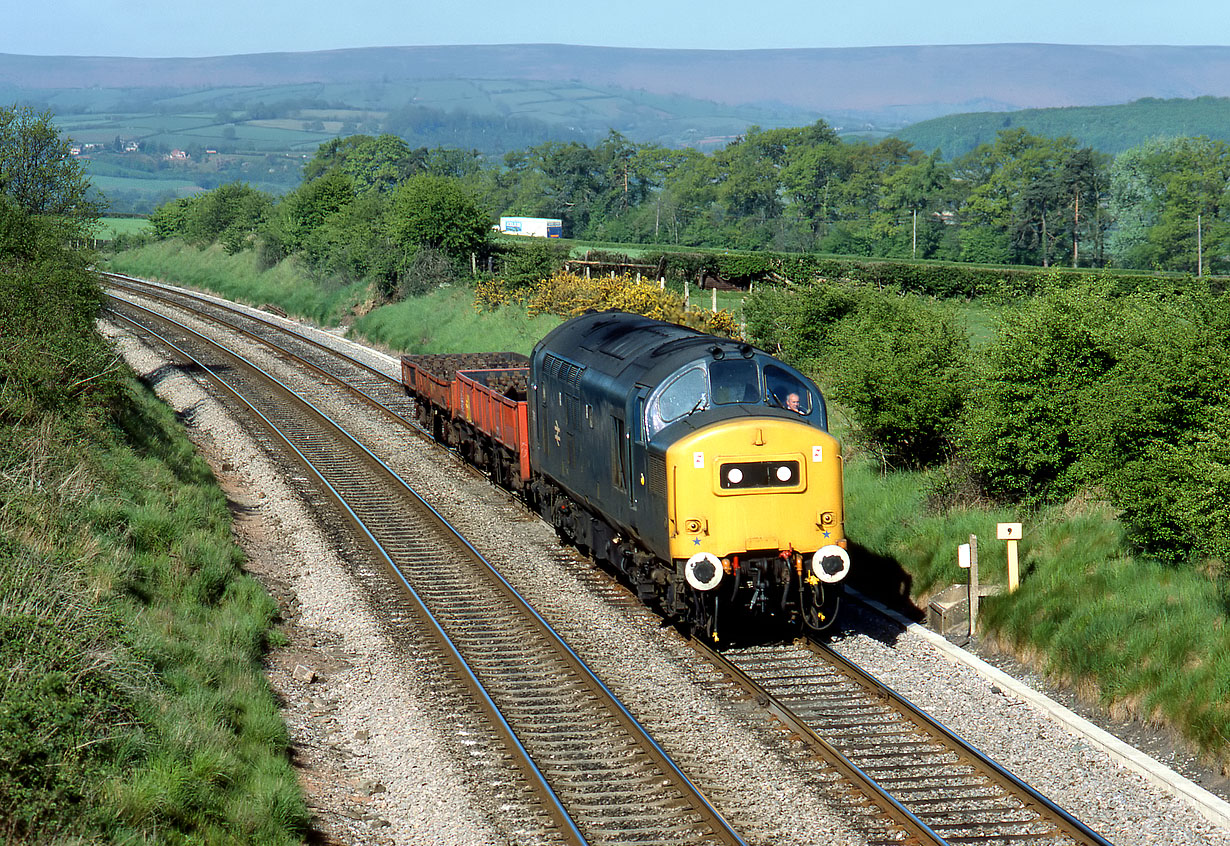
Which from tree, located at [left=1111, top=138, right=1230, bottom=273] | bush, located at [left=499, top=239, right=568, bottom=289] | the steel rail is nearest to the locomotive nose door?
the steel rail

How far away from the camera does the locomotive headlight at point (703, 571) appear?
45.8 feet

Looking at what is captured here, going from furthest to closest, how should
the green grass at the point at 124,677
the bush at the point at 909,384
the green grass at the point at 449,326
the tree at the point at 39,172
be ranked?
1. the green grass at the point at 449,326
2. the tree at the point at 39,172
3. the bush at the point at 909,384
4. the green grass at the point at 124,677

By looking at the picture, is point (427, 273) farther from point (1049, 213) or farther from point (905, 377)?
point (1049, 213)

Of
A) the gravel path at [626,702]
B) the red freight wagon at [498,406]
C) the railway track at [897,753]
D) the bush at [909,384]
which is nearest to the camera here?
the railway track at [897,753]

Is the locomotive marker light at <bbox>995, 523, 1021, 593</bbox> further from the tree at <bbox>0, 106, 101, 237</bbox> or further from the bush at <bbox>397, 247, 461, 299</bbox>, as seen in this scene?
the bush at <bbox>397, 247, 461, 299</bbox>

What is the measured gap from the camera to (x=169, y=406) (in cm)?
3319

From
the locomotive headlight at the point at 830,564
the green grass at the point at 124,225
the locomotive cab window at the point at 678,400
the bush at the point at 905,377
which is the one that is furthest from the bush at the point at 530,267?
the green grass at the point at 124,225

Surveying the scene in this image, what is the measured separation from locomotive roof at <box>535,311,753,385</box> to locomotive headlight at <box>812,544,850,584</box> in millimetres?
2743

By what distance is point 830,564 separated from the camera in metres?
14.4

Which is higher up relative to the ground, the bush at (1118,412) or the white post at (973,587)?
the bush at (1118,412)

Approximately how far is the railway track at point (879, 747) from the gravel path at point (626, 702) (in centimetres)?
34

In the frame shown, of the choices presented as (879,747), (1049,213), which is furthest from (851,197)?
(879,747)

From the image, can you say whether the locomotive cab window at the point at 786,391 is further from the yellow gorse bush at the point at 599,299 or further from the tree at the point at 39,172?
the tree at the point at 39,172

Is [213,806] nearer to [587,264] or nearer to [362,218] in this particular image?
[587,264]
